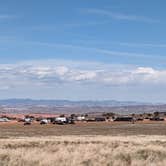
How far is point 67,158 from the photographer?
82.0 feet

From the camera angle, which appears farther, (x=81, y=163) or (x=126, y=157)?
(x=126, y=157)

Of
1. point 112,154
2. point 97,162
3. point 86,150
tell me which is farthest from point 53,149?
point 97,162

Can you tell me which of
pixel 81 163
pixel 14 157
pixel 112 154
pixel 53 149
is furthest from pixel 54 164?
pixel 53 149

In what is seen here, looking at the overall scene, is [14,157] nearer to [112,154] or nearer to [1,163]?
[1,163]

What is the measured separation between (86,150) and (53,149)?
1.99 meters

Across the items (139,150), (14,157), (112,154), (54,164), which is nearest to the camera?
(54,164)

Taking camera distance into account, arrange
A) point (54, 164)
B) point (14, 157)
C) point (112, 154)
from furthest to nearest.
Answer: point (112, 154) → point (14, 157) → point (54, 164)

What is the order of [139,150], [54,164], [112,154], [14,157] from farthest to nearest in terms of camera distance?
[139,150], [112,154], [14,157], [54,164]

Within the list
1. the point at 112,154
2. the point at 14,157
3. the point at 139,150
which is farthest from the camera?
A: the point at 139,150

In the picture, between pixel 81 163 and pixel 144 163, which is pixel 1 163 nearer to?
pixel 81 163

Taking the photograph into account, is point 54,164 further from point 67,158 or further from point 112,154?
point 112,154

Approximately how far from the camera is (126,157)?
25594 mm

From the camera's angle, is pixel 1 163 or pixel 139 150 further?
pixel 139 150

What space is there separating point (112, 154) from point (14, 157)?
16.7ft
